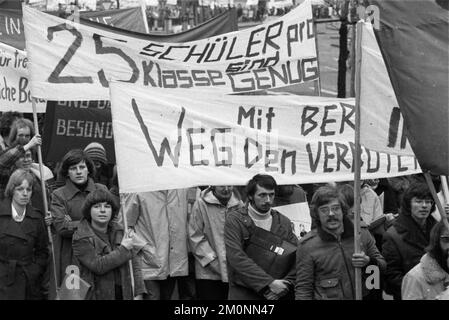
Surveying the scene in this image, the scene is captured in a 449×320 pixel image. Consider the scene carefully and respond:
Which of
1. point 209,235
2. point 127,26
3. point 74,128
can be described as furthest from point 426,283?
point 127,26

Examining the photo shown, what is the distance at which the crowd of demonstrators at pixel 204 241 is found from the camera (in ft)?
28.1

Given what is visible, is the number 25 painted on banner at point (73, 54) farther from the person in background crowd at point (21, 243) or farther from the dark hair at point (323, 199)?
the dark hair at point (323, 199)

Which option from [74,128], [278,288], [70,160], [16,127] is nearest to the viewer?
[278,288]

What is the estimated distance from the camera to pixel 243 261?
8.86 m

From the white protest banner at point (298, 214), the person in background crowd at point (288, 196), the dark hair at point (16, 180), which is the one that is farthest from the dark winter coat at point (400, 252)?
the dark hair at point (16, 180)

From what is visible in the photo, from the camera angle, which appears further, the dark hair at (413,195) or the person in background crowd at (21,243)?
the person in background crowd at (21,243)

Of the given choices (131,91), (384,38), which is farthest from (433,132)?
(131,91)

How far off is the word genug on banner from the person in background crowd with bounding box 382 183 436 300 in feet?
0.76

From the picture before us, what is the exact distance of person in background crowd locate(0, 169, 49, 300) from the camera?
377 inches

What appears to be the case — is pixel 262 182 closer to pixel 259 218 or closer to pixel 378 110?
pixel 259 218

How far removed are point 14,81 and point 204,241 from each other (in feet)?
8.53

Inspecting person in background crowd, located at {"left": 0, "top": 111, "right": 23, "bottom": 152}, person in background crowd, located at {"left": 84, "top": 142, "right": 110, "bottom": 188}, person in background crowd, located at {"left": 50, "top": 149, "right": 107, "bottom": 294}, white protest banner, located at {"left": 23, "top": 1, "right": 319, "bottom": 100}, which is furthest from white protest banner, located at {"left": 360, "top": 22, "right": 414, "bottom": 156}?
person in background crowd, located at {"left": 0, "top": 111, "right": 23, "bottom": 152}

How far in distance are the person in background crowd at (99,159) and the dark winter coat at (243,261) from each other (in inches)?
113

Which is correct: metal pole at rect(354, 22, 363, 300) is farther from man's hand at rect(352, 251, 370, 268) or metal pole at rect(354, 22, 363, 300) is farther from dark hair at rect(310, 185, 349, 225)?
dark hair at rect(310, 185, 349, 225)
